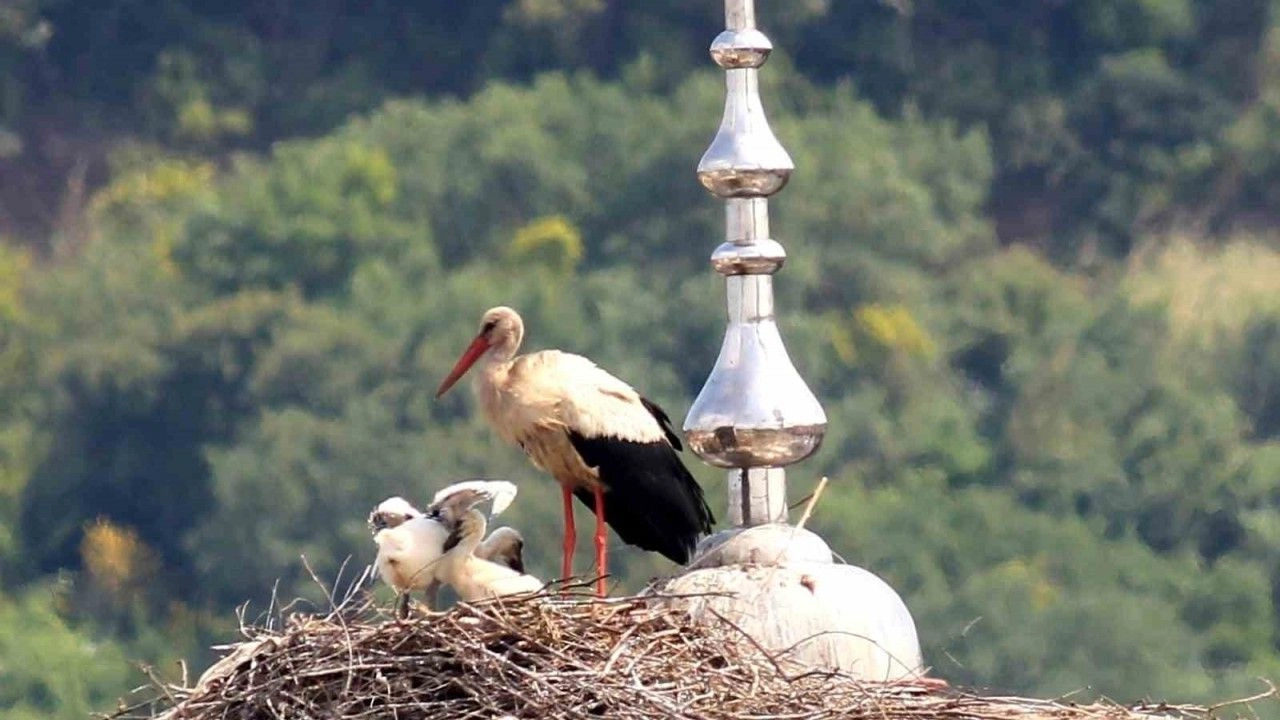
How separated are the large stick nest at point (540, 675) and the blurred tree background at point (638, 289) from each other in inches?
665

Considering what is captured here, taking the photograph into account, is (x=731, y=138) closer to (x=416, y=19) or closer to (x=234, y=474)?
(x=234, y=474)

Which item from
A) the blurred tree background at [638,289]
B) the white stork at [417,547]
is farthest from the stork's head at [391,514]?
the blurred tree background at [638,289]

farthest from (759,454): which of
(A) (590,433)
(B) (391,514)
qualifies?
(A) (590,433)

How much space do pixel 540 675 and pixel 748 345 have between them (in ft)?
5.82

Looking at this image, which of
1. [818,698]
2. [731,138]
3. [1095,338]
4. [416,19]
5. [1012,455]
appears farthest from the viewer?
[416,19]

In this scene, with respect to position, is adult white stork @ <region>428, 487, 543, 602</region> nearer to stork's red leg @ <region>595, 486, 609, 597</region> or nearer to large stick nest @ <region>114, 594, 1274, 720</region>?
stork's red leg @ <region>595, 486, 609, 597</region>

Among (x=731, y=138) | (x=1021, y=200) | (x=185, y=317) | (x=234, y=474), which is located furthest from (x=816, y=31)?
(x=731, y=138)

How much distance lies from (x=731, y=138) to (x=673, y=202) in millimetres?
38323

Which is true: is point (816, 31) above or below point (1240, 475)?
above

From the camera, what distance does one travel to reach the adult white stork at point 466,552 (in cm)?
1216

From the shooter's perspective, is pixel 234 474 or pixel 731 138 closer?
pixel 731 138

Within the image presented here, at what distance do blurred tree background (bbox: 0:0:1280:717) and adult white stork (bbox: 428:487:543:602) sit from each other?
15495 millimetres

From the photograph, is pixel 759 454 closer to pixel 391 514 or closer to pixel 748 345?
pixel 748 345

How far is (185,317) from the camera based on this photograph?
1841 inches
